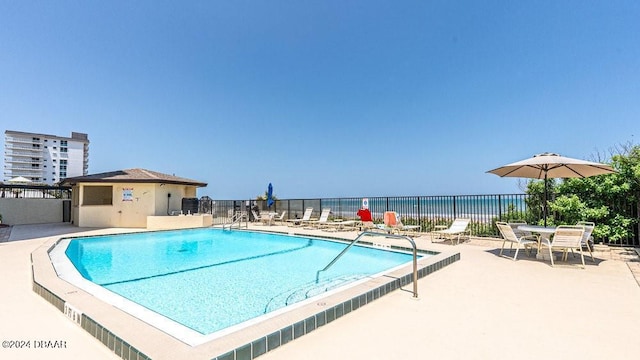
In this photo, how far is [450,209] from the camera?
32.9 feet

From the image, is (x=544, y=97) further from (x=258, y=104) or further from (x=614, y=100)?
(x=258, y=104)

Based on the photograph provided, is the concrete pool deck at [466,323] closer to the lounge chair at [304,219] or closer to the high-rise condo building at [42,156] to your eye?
the lounge chair at [304,219]

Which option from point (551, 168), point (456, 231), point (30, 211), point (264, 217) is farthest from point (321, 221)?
point (30, 211)

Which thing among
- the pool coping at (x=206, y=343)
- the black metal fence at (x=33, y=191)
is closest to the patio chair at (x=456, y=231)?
the pool coping at (x=206, y=343)

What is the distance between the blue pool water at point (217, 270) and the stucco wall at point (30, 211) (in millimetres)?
9348

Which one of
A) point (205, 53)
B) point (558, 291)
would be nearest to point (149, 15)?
point (205, 53)

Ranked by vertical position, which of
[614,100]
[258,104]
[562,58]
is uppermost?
[258,104]

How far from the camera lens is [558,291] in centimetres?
380

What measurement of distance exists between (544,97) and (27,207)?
1083 inches

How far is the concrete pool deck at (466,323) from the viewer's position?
91.6 inches

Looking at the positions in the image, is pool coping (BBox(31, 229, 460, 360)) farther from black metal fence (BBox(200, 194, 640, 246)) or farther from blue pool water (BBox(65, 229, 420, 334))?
black metal fence (BBox(200, 194, 640, 246))

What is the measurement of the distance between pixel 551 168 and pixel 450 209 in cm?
400

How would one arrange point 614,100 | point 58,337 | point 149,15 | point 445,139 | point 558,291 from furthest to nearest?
point 445,139 → point 614,100 → point 149,15 → point 558,291 → point 58,337

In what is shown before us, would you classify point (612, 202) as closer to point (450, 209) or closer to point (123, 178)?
point (450, 209)
